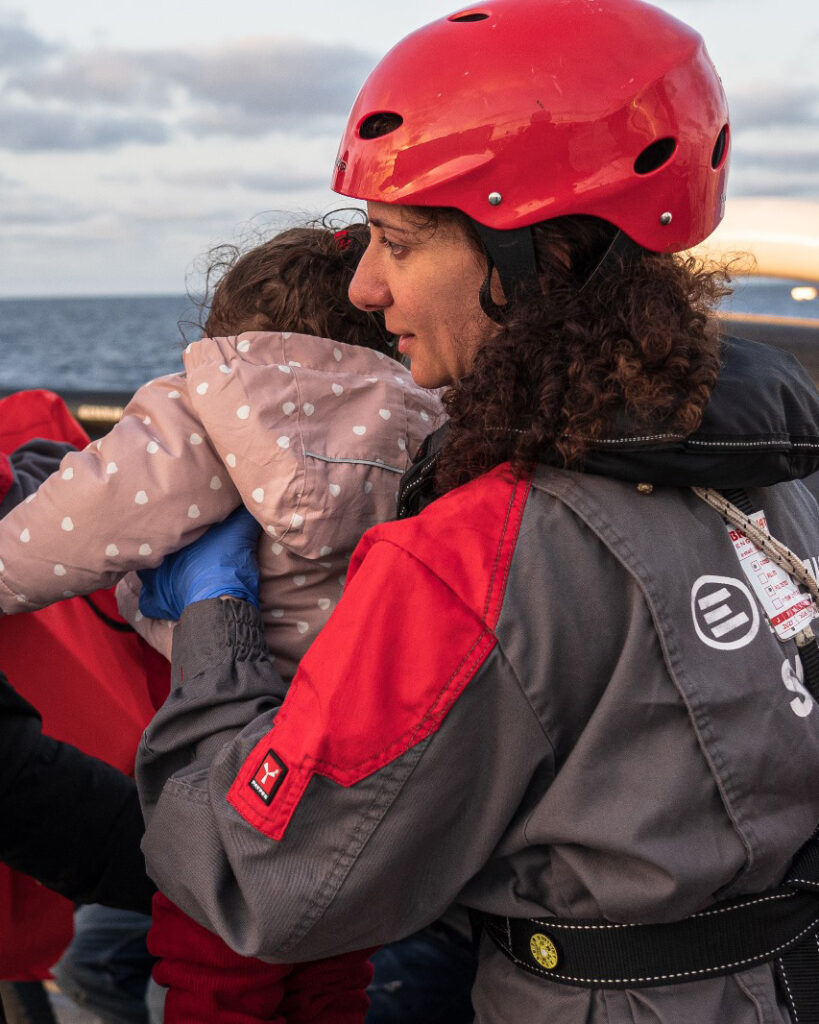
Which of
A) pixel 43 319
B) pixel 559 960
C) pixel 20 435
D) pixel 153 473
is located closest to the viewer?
pixel 559 960

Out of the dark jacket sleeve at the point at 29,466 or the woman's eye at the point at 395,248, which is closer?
the woman's eye at the point at 395,248

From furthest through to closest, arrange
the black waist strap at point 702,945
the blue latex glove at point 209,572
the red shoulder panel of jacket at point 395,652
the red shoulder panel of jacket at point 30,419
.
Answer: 1. the red shoulder panel of jacket at point 30,419
2. the blue latex glove at point 209,572
3. the black waist strap at point 702,945
4. the red shoulder panel of jacket at point 395,652

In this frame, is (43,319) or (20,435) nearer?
(20,435)

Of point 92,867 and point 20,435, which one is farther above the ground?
point 20,435

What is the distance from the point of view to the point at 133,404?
2.17m

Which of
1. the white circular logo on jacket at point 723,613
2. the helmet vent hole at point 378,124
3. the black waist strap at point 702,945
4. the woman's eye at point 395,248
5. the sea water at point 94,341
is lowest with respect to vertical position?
the sea water at point 94,341

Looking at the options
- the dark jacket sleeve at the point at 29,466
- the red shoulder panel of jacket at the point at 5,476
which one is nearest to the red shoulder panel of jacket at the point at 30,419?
the dark jacket sleeve at the point at 29,466

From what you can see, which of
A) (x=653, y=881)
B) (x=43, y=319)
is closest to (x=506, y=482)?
(x=653, y=881)

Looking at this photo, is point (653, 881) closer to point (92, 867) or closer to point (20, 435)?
point (92, 867)

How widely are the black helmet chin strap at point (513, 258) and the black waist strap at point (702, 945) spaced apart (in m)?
0.82

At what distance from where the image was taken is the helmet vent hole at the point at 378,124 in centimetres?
173

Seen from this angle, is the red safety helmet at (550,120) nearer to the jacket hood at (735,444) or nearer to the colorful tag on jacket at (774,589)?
the jacket hood at (735,444)

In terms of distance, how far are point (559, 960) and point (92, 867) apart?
1007mm

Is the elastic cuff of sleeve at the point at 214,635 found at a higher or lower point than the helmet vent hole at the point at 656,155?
lower
